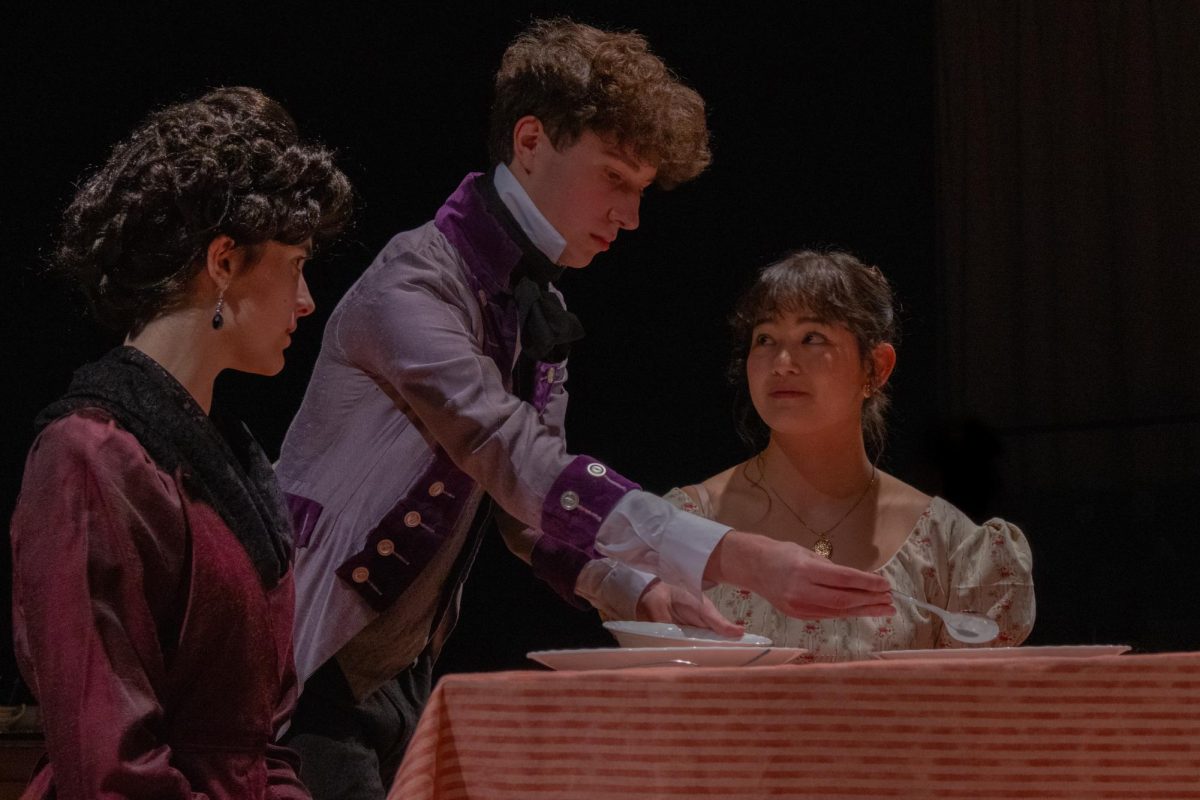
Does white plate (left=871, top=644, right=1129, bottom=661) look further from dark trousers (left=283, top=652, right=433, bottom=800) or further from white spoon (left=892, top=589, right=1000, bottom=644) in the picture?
dark trousers (left=283, top=652, right=433, bottom=800)

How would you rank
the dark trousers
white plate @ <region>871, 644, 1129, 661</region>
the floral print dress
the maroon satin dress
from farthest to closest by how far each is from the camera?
the floral print dress
the dark trousers
white plate @ <region>871, 644, 1129, 661</region>
the maroon satin dress

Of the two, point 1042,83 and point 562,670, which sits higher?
point 1042,83

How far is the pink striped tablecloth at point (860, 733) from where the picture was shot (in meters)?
1.15

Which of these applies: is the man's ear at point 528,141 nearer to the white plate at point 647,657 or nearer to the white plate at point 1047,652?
the white plate at point 647,657

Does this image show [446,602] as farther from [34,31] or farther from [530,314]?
[34,31]

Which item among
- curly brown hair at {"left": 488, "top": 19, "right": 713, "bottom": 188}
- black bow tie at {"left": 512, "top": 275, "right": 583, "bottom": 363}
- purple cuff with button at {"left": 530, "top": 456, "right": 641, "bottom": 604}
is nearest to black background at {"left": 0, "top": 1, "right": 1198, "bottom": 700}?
curly brown hair at {"left": 488, "top": 19, "right": 713, "bottom": 188}

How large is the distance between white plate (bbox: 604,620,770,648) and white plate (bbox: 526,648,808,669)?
0.04 metres

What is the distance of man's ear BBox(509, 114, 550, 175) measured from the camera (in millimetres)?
1968

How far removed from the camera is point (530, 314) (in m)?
1.91

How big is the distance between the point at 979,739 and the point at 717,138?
272cm

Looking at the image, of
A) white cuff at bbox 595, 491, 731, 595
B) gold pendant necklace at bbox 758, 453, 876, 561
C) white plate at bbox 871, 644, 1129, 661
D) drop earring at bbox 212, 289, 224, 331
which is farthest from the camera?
gold pendant necklace at bbox 758, 453, 876, 561

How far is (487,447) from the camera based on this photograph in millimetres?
1613

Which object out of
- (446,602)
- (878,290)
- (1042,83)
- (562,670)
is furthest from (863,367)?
(1042,83)

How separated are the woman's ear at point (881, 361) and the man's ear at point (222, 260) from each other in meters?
1.36
